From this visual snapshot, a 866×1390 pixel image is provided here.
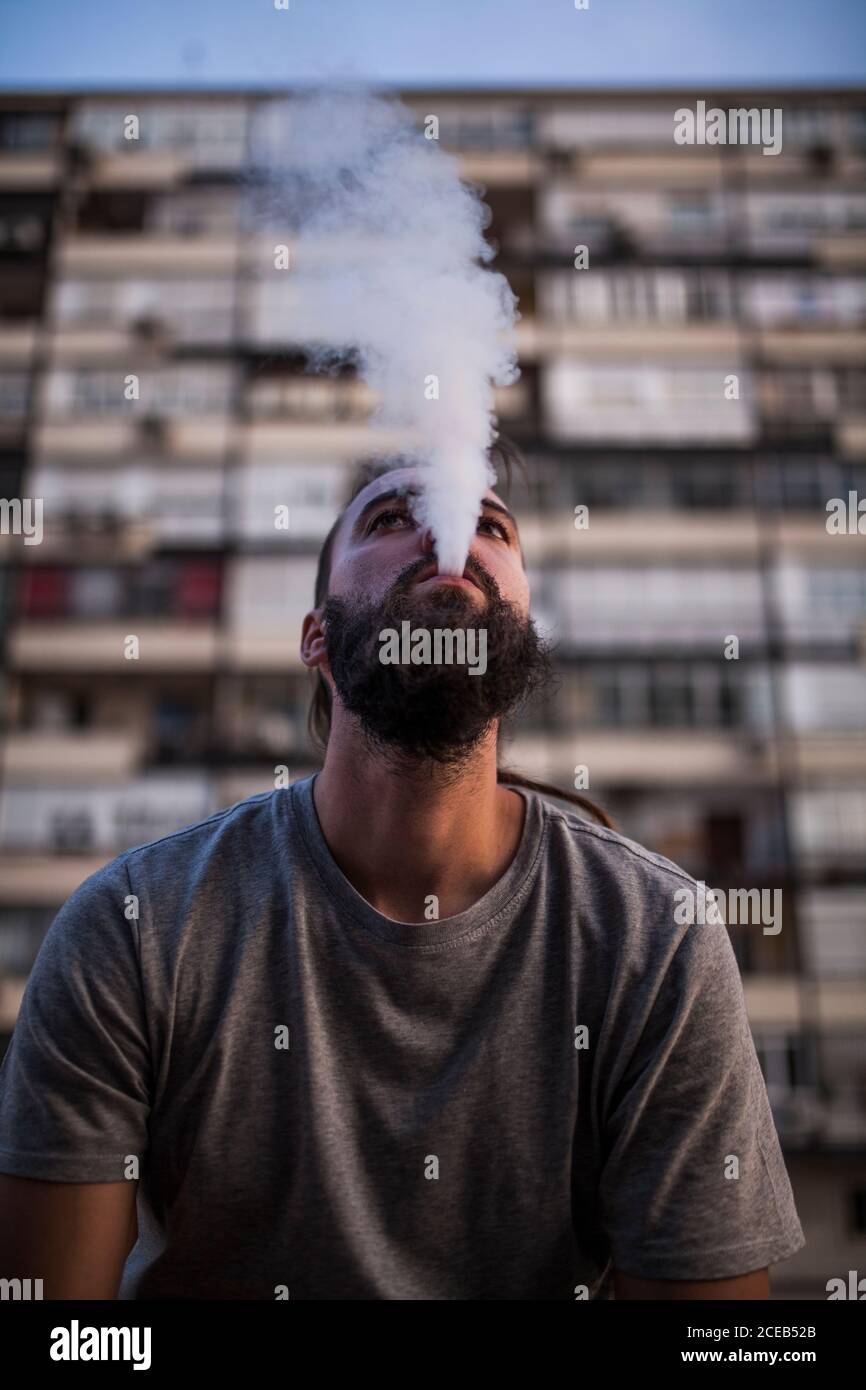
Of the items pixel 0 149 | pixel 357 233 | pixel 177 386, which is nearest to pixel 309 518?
pixel 177 386

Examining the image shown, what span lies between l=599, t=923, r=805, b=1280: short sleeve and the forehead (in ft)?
3.04

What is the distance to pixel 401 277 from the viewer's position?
2.23 m

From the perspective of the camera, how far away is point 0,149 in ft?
69.8

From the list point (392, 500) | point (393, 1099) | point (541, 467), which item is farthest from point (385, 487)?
point (541, 467)

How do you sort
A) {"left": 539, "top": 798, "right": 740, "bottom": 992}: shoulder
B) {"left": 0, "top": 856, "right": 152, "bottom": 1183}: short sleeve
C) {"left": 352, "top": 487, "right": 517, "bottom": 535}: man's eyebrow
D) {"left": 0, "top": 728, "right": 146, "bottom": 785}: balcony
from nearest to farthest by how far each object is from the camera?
{"left": 0, "top": 856, "right": 152, "bottom": 1183}: short sleeve → {"left": 539, "top": 798, "right": 740, "bottom": 992}: shoulder → {"left": 352, "top": 487, "right": 517, "bottom": 535}: man's eyebrow → {"left": 0, "top": 728, "right": 146, "bottom": 785}: balcony

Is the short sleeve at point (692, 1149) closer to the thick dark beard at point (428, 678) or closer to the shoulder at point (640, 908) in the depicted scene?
the shoulder at point (640, 908)

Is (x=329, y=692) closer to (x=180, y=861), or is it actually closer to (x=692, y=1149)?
(x=180, y=861)

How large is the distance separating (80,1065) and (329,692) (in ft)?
2.97

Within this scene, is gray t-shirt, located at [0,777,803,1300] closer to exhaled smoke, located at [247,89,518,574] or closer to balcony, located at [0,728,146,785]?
exhaled smoke, located at [247,89,518,574]

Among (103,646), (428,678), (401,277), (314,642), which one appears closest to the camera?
(428,678)

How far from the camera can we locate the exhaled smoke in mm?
2062

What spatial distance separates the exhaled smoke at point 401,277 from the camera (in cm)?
206

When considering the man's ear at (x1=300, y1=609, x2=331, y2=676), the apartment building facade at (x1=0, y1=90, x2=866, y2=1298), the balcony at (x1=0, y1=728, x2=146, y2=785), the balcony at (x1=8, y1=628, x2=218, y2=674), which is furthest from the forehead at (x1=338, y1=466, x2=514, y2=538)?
the balcony at (x1=8, y1=628, x2=218, y2=674)

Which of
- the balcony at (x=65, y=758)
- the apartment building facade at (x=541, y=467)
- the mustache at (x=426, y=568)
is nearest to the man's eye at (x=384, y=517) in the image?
the mustache at (x=426, y=568)
